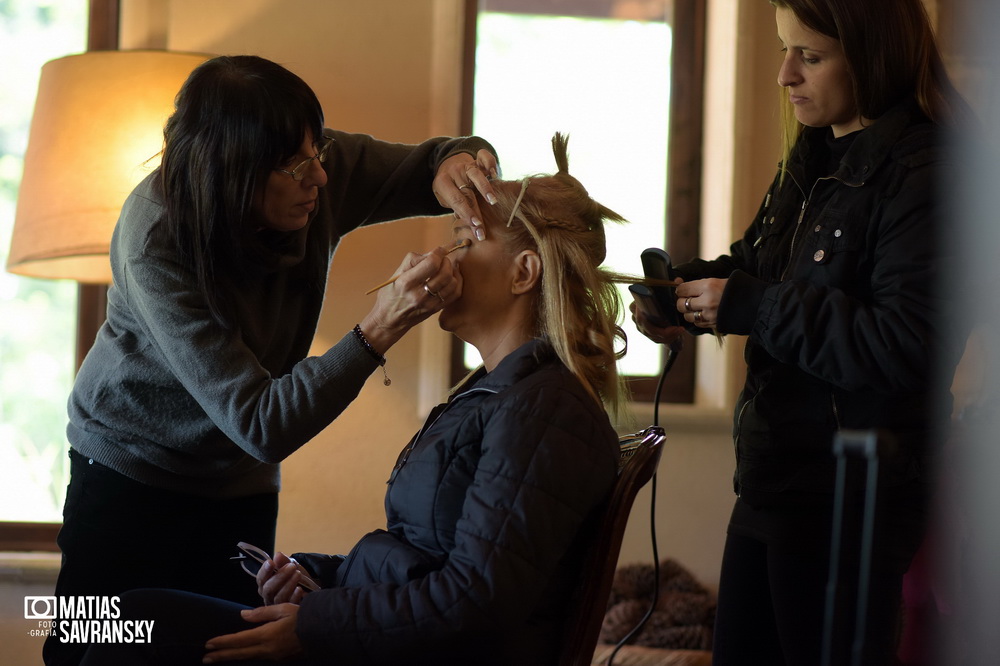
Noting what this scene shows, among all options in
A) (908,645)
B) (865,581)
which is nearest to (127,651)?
(865,581)

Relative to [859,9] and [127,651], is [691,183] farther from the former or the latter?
[127,651]

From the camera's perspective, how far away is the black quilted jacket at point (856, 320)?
1.18 m

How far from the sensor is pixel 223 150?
4.54 feet

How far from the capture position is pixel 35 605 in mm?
2451

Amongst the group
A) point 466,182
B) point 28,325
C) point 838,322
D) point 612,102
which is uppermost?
point 612,102

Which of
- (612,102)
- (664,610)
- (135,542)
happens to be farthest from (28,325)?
(664,610)

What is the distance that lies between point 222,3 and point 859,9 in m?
1.88

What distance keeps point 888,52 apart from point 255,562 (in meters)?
1.17

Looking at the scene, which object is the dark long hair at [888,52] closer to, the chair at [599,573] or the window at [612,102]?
the chair at [599,573]

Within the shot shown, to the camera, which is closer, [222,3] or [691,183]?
[222,3]

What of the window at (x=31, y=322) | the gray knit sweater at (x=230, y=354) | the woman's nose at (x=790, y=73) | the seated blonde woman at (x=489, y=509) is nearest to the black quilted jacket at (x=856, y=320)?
the woman's nose at (x=790, y=73)

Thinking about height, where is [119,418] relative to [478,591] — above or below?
above

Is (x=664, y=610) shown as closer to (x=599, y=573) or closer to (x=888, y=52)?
(x=599, y=573)

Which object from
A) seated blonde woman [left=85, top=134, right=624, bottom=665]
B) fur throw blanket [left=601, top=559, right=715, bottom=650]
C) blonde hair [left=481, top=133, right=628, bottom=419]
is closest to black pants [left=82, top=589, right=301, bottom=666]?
seated blonde woman [left=85, top=134, right=624, bottom=665]
